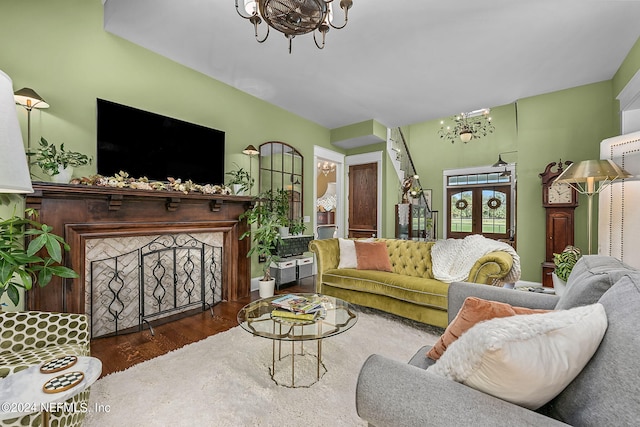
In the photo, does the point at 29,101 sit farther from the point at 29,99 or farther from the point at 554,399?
the point at 554,399

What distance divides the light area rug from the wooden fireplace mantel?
900mm

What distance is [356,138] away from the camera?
5.34 meters

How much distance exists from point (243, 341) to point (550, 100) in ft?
17.3

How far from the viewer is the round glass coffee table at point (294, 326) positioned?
1.70 metres

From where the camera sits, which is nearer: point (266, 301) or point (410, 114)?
point (266, 301)

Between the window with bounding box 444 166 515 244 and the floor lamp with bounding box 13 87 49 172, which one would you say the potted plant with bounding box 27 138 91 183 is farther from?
the window with bounding box 444 166 515 244

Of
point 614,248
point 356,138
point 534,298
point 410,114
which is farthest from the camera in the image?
point 356,138

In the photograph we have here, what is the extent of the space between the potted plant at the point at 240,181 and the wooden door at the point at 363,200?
2.56 m

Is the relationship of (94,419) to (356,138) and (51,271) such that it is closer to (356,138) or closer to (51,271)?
(51,271)

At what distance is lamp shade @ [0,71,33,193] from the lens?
94 cm

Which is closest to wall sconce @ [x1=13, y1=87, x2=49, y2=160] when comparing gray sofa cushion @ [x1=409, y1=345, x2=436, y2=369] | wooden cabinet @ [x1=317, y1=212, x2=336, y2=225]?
gray sofa cushion @ [x1=409, y1=345, x2=436, y2=369]

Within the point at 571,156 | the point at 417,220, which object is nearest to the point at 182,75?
the point at 417,220

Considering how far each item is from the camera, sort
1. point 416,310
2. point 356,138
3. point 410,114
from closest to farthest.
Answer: point 416,310
point 410,114
point 356,138

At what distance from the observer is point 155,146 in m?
3.02
